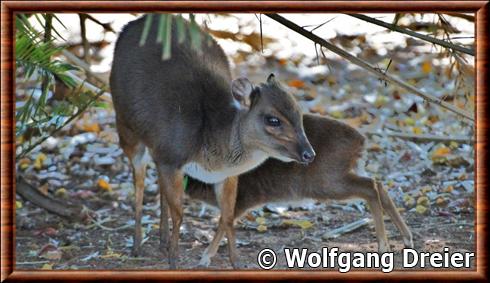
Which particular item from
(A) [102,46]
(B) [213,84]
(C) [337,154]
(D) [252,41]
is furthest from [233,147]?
(A) [102,46]

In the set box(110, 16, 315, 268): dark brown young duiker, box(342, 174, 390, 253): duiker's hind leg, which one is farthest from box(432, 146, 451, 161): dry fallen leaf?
box(110, 16, 315, 268): dark brown young duiker

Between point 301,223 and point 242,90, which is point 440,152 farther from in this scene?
point 242,90

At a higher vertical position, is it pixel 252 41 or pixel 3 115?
pixel 252 41

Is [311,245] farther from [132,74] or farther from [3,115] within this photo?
[3,115]

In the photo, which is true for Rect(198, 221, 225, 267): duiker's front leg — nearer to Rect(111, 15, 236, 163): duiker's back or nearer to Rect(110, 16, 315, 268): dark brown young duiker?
Rect(110, 16, 315, 268): dark brown young duiker

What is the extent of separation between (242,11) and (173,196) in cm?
167

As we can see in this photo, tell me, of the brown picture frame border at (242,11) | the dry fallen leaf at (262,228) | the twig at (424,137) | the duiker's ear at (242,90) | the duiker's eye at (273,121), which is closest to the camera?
the brown picture frame border at (242,11)

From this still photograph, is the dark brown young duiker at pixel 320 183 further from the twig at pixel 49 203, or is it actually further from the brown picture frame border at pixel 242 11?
the brown picture frame border at pixel 242 11

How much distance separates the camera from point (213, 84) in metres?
6.43

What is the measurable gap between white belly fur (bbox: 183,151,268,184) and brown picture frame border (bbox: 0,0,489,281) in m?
1.15

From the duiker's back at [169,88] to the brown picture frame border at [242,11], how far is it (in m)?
1.35

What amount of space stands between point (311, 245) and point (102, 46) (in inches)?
129

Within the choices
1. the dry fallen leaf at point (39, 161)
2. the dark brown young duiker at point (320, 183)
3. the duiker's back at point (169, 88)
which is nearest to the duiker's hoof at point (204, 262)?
the dark brown young duiker at point (320, 183)

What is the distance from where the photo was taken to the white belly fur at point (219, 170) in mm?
6109
